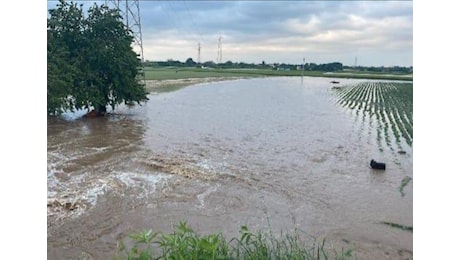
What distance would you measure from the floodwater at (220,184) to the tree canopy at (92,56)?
1243 mm

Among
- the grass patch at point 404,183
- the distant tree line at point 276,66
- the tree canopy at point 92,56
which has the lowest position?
the grass patch at point 404,183

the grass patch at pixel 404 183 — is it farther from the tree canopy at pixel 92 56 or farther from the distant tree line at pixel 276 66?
the distant tree line at pixel 276 66

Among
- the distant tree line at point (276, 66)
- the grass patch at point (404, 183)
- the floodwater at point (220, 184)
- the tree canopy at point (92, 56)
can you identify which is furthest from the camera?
the distant tree line at point (276, 66)

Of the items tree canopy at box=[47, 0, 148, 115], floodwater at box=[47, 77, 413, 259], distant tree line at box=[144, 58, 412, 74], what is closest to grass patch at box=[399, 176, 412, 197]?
floodwater at box=[47, 77, 413, 259]

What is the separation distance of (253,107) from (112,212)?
53.4ft

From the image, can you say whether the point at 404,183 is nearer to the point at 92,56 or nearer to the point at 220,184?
the point at 220,184

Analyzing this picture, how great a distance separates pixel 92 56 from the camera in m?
14.5

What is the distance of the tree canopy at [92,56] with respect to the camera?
13.7 meters

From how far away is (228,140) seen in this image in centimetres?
1208

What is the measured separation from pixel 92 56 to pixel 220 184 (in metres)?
9.03

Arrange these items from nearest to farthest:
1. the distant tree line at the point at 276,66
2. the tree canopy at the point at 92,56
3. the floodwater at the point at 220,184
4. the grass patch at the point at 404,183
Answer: the floodwater at the point at 220,184, the grass patch at the point at 404,183, the tree canopy at the point at 92,56, the distant tree line at the point at 276,66

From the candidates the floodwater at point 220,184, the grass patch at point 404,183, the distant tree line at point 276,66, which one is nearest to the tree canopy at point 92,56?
the floodwater at point 220,184
